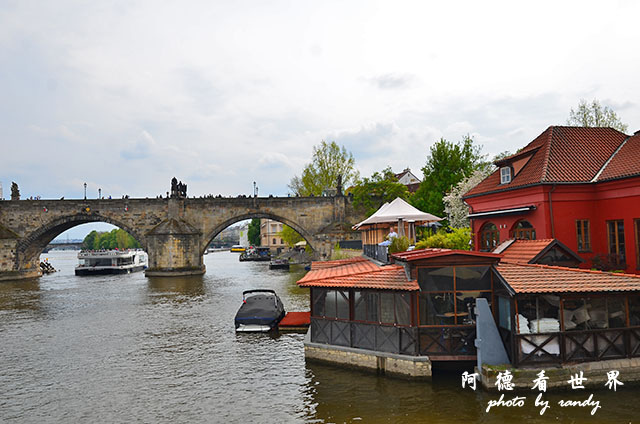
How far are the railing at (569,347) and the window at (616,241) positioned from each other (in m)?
7.47

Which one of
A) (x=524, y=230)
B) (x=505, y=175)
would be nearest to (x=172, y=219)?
(x=505, y=175)

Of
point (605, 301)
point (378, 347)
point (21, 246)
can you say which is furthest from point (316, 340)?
point (21, 246)

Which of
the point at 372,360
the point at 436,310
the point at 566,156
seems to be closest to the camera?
the point at 436,310

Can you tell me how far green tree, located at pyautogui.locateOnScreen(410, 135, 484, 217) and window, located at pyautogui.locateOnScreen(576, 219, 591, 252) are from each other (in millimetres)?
21344

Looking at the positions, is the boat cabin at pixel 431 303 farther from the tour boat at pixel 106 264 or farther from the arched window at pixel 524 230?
the tour boat at pixel 106 264

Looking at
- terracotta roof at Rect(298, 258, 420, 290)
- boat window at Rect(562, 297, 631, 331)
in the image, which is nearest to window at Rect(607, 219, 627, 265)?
boat window at Rect(562, 297, 631, 331)

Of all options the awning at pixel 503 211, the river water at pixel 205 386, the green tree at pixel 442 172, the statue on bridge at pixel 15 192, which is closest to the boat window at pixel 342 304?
the river water at pixel 205 386

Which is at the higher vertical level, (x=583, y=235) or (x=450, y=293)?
(x=583, y=235)

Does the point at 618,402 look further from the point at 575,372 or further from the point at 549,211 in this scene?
the point at 549,211

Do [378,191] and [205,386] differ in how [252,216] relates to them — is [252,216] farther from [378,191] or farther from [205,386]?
[205,386]

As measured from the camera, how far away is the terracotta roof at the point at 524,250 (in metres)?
16.8

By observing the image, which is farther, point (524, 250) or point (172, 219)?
point (172, 219)

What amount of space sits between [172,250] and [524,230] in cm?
4073

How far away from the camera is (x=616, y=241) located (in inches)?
806
